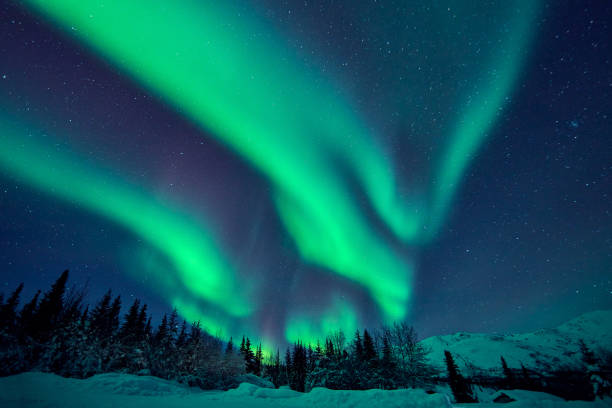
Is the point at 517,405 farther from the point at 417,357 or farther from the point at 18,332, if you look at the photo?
the point at 18,332

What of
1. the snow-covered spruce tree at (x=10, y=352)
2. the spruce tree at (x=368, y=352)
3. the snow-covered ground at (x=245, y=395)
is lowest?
the snow-covered ground at (x=245, y=395)

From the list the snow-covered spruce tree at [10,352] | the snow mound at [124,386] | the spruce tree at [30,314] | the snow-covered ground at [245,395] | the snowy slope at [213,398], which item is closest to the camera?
the snowy slope at [213,398]

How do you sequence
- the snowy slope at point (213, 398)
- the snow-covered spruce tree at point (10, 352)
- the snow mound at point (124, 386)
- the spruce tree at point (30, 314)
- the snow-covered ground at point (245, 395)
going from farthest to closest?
1. the spruce tree at point (30, 314)
2. the snow-covered spruce tree at point (10, 352)
3. the snow mound at point (124, 386)
4. the snow-covered ground at point (245, 395)
5. the snowy slope at point (213, 398)

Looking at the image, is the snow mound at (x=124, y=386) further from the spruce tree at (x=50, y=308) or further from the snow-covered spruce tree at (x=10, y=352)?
the spruce tree at (x=50, y=308)

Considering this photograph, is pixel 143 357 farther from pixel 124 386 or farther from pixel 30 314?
pixel 30 314

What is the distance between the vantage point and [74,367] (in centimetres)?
2675

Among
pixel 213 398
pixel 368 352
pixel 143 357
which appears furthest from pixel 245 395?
pixel 368 352

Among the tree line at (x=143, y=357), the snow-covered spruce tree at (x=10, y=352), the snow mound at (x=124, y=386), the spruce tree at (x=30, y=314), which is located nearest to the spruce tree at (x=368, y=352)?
the tree line at (x=143, y=357)

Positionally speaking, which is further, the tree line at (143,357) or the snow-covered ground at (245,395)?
the tree line at (143,357)

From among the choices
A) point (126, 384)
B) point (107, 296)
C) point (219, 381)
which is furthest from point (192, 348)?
point (107, 296)

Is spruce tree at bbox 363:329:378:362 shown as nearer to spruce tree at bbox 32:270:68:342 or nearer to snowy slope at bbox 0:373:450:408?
snowy slope at bbox 0:373:450:408

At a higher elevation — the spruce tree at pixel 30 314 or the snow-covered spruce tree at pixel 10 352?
the spruce tree at pixel 30 314

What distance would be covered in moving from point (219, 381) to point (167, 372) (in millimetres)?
7549

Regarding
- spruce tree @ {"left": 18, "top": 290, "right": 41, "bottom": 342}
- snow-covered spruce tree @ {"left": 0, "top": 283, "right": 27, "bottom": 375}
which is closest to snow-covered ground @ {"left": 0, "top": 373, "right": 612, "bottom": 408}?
snow-covered spruce tree @ {"left": 0, "top": 283, "right": 27, "bottom": 375}
